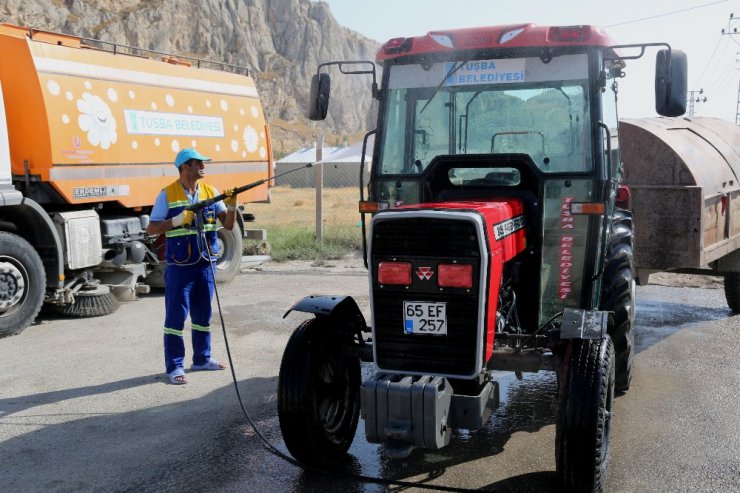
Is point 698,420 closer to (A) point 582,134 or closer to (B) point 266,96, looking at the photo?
(A) point 582,134

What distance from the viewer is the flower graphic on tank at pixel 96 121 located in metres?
8.80

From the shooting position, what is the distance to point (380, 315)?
4.22 m

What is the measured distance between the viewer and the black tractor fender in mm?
4676

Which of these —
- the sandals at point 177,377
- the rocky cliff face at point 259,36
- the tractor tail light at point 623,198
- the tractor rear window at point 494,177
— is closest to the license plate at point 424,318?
the tractor rear window at point 494,177

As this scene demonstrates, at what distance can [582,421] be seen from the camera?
154 inches

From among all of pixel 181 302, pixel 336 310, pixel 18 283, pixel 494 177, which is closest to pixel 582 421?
pixel 336 310

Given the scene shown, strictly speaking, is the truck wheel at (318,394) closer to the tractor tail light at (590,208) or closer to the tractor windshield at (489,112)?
the tractor windshield at (489,112)

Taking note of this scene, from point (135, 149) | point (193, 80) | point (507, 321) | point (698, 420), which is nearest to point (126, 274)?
point (135, 149)

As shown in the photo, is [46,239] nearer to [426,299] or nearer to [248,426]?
[248,426]

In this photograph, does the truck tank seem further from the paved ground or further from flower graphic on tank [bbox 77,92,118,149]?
the paved ground

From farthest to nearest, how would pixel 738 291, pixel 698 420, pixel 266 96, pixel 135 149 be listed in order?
pixel 266 96, pixel 135 149, pixel 738 291, pixel 698 420

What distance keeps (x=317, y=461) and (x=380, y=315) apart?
1.00 meters

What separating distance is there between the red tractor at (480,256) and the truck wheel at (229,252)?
6.13 metres

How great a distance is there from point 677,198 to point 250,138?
6641 millimetres
